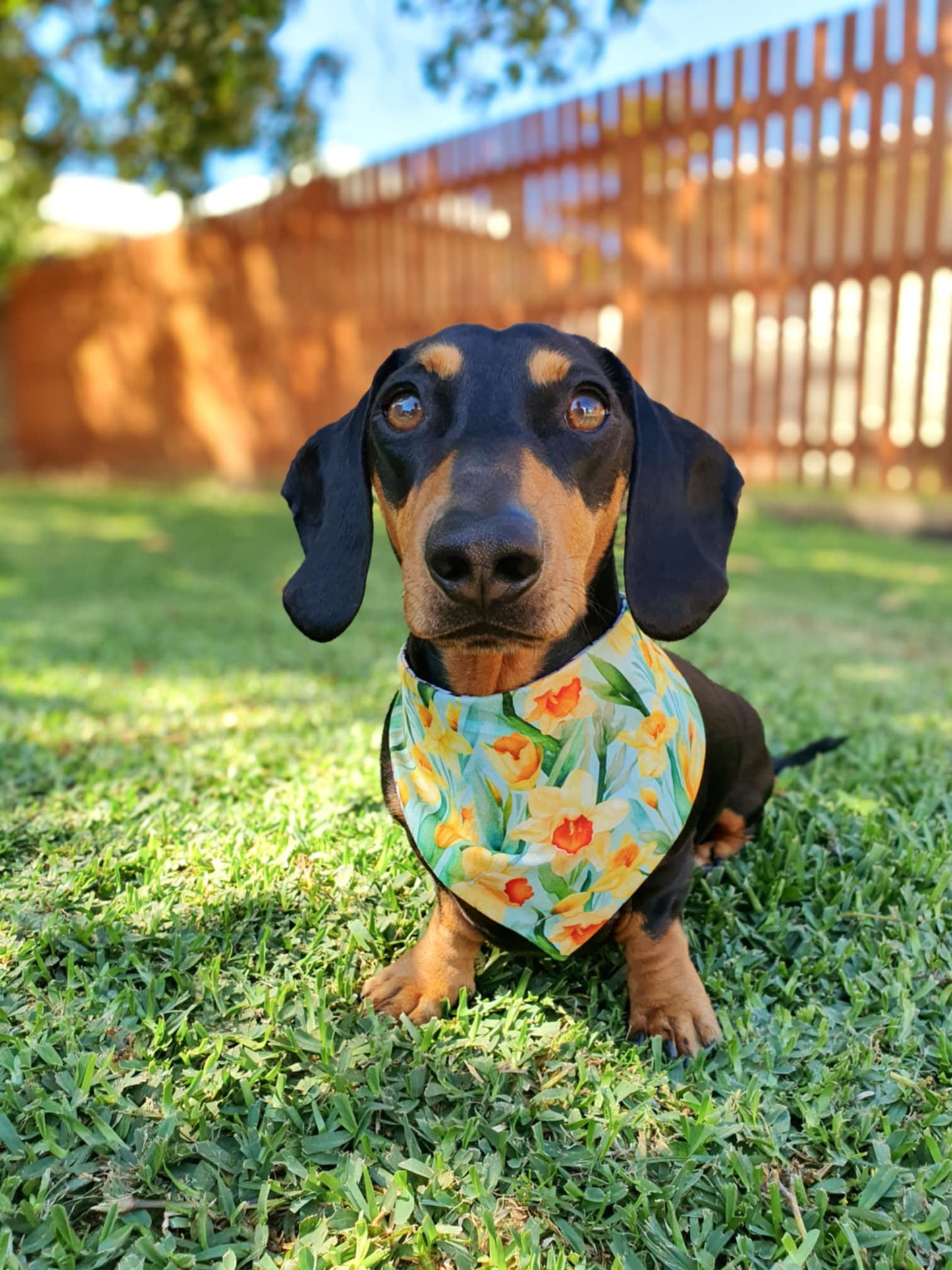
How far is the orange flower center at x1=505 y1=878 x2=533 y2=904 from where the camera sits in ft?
6.87

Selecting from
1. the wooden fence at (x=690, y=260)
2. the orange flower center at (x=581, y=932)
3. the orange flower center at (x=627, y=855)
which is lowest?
the orange flower center at (x=581, y=932)

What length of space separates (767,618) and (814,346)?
3.84m

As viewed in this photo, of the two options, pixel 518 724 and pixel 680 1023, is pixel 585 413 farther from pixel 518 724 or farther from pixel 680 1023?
pixel 680 1023

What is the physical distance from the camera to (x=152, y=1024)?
208cm

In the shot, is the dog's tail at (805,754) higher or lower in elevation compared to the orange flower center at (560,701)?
lower

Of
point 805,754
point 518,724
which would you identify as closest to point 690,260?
point 805,754

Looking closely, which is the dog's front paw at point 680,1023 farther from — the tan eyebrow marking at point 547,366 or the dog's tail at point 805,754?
the tan eyebrow marking at point 547,366

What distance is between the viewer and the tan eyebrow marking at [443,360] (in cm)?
219

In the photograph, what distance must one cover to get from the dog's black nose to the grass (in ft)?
3.20

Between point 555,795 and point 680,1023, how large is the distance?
560 mm

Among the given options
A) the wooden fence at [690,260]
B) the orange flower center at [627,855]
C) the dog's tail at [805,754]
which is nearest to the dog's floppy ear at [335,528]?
the orange flower center at [627,855]

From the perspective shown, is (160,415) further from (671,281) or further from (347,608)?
(347,608)

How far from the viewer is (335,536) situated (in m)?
2.27

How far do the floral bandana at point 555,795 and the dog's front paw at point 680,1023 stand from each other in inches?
8.2
